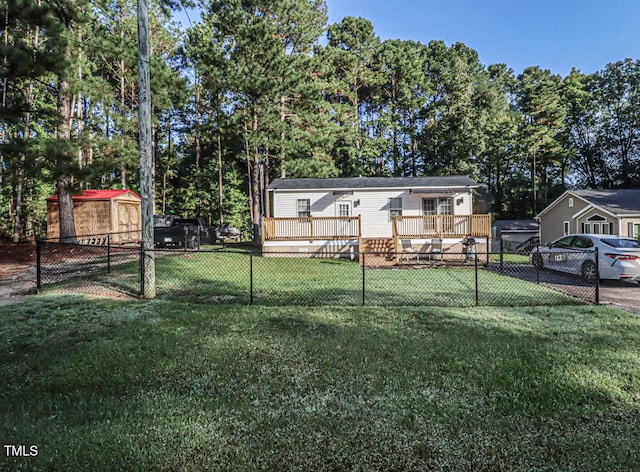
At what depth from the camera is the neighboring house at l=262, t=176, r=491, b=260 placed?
1495 cm

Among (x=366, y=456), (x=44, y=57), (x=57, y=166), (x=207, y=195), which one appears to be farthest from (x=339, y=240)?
(x=207, y=195)

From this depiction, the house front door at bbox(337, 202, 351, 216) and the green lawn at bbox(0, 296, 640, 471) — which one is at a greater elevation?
the house front door at bbox(337, 202, 351, 216)

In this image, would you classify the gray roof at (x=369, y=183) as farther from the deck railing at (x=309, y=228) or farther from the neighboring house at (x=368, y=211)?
the deck railing at (x=309, y=228)

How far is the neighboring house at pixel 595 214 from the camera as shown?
1786 centimetres

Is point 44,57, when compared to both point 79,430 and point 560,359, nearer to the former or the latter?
point 79,430

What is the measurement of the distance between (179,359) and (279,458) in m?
2.08

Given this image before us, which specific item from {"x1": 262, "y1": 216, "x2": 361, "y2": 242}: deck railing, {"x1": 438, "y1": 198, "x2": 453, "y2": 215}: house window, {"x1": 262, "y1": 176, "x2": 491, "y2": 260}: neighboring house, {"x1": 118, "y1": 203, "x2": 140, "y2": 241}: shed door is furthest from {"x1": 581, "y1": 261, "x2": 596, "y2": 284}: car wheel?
{"x1": 118, "y1": 203, "x2": 140, "y2": 241}: shed door

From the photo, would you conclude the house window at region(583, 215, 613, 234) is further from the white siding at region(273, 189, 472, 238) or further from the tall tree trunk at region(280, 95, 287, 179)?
the tall tree trunk at region(280, 95, 287, 179)

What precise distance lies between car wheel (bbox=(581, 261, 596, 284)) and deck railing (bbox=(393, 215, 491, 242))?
4.85 m

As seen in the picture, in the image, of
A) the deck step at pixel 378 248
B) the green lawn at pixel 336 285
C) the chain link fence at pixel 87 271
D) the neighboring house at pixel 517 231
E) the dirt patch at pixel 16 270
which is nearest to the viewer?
the green lawn at pixel 336 285

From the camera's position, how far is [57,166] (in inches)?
493

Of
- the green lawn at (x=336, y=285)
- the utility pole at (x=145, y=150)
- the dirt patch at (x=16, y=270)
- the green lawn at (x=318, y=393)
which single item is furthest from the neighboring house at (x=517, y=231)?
the dirt patch at (x=16, y=270)

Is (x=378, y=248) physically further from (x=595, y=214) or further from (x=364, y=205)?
(x=595, y=214)

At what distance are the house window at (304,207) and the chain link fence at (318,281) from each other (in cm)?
360
